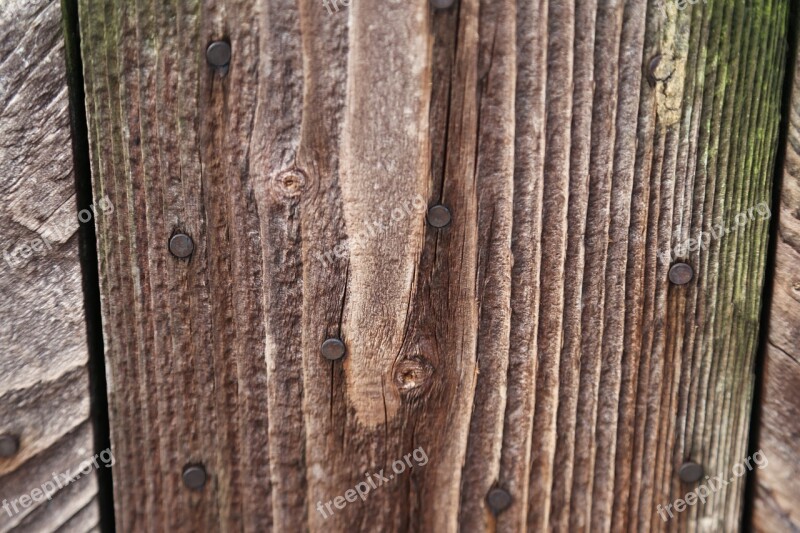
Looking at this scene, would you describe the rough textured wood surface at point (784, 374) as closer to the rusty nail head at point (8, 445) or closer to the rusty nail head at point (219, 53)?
the rusty nail head at point (219, 53)

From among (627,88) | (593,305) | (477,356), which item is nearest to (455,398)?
(477,356)

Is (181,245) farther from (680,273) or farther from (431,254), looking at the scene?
(680,273)

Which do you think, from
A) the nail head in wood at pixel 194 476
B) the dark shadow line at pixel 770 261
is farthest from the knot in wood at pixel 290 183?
the dark shadow line at pixel 770 261

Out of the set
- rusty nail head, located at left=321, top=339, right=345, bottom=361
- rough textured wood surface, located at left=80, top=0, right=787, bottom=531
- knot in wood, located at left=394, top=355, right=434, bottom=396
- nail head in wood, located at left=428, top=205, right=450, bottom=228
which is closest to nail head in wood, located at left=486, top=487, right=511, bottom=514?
rough textured wood surface, located at left=80, top=0, right=787, bottom=531

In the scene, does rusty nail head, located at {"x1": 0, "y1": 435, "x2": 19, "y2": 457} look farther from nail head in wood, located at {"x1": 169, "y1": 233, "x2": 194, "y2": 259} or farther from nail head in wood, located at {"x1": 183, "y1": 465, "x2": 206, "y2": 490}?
nail head in wood, located at {"x1": 169, "y1": 233, "x2": 194, "y2": 259}

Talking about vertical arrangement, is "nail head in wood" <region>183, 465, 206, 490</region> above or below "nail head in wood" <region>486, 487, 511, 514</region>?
above

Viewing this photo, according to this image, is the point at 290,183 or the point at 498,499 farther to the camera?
the point at 498,499

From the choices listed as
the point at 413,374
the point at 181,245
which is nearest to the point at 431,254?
the point at 413,374
